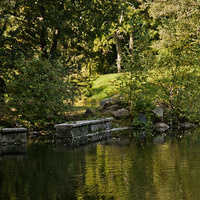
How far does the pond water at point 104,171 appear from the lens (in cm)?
662

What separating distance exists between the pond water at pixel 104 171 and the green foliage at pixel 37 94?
4488 millimetres

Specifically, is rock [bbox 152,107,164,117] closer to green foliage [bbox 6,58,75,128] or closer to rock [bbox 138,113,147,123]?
rock [bbox 138,113,147,123]

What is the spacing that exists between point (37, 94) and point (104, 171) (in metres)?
9.69

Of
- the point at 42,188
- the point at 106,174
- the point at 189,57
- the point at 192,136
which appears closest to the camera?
the point at 42,188

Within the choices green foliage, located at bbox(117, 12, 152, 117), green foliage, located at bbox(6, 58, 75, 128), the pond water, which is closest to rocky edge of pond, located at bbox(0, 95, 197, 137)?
green foliage, located at bbox(117, 12, 152, 117)

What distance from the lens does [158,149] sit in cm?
1184

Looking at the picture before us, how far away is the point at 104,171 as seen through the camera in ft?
28.1

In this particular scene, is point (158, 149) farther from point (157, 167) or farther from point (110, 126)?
point (110, 126)

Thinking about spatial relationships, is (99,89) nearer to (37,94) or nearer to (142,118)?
(142,118)

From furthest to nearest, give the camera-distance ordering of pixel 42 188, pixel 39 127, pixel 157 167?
pixel 39 127 < pixel 157 167 < pixel 42 188

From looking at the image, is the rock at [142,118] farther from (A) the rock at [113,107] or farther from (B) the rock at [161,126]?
(A) the rock at [113,107]

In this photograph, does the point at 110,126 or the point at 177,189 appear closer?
the point at 177,189

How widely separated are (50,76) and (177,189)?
13.1 m

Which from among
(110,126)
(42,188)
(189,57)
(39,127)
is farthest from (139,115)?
(42,188)
